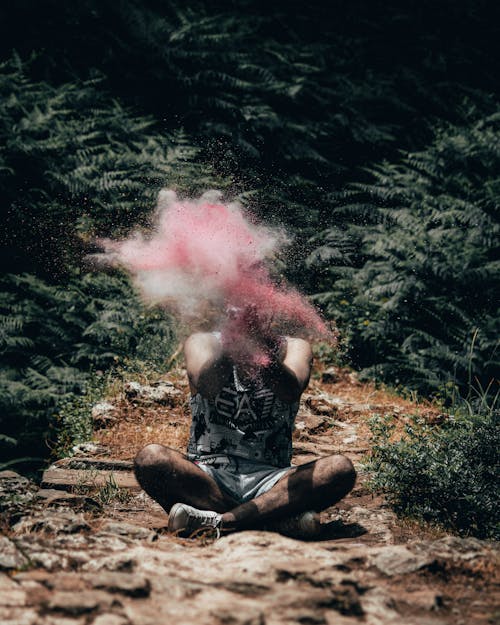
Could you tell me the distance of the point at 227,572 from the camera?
254 cm

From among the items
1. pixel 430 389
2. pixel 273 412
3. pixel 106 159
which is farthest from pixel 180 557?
pixel 106 159

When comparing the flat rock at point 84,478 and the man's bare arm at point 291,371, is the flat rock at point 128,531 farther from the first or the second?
the flat rock at point 84,478

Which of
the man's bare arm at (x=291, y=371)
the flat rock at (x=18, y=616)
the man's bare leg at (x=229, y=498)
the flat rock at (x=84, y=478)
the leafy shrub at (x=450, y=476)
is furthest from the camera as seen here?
the flat rock at (x=84, y=478)

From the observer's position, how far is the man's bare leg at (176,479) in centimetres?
Result: 332

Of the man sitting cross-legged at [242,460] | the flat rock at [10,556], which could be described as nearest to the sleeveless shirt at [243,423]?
the man sitting cross-legged at [242,460]

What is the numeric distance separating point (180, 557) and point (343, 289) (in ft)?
20.4

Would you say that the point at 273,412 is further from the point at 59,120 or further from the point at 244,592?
the point at 59,120

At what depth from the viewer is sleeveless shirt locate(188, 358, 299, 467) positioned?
3498 mm

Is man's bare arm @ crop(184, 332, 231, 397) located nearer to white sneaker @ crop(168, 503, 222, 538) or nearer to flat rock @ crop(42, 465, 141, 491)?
white sneaker @ crop(168, 503, 222, 538)

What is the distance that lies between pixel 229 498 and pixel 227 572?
86cm

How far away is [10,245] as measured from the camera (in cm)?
780

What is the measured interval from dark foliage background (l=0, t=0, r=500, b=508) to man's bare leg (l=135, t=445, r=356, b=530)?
3232 mm

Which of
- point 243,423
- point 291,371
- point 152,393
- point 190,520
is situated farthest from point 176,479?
point 152,393

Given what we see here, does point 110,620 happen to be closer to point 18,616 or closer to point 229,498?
point 18,616
